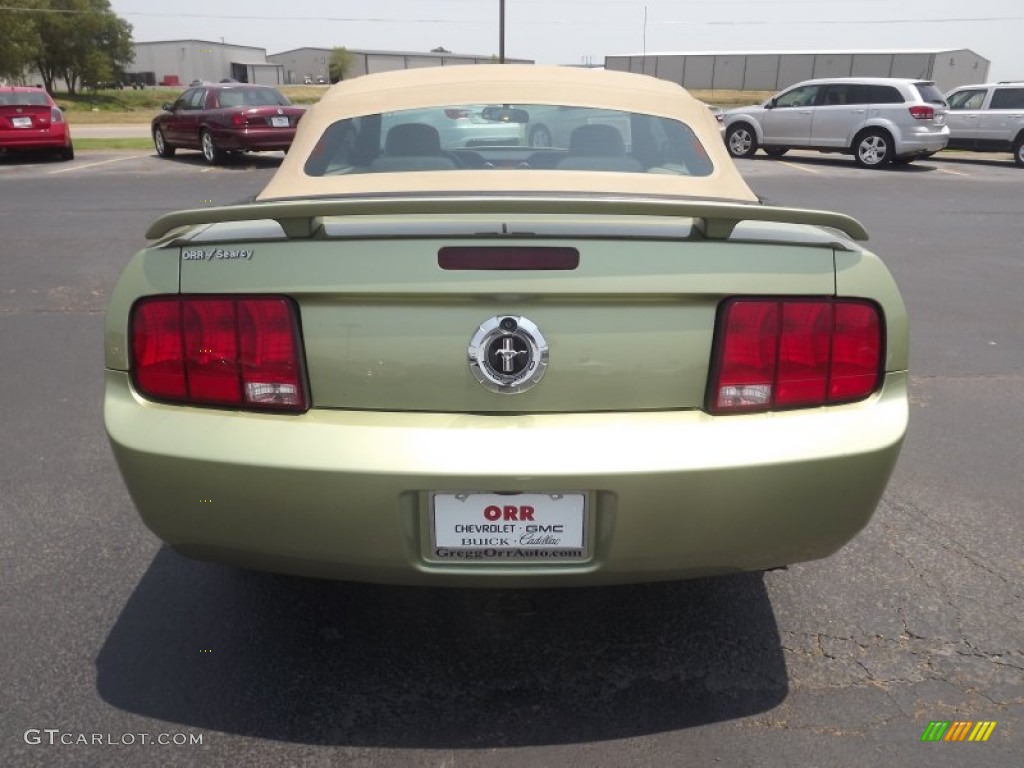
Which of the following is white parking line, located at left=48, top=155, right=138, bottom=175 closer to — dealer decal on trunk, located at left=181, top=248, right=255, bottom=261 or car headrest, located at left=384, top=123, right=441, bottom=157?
car headrest, located at left=384, top=123, right=441, bottom=157

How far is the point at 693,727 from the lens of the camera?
2.23 m

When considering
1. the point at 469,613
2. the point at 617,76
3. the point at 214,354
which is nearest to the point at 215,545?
the point at 214,354

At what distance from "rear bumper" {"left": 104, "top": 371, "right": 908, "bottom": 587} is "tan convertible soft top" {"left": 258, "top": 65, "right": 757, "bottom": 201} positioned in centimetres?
102

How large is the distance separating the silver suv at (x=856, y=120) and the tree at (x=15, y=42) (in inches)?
1868

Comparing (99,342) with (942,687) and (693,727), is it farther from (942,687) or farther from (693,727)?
(942,687)

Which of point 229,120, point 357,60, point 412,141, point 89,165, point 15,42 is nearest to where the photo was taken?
point 412,141

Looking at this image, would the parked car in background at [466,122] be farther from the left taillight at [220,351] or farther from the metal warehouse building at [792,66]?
the metal warehouse building at [792,66]

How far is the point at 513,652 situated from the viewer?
254 cm

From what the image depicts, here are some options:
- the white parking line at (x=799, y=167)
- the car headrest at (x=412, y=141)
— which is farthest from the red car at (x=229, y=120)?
the car headrest at (x=412, y=141)

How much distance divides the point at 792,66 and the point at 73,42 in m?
50.8

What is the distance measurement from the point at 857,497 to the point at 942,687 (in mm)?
693

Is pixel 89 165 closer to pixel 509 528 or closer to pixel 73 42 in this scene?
pixel 509 528

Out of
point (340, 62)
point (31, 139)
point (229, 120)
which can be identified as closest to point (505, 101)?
point (229, 120)

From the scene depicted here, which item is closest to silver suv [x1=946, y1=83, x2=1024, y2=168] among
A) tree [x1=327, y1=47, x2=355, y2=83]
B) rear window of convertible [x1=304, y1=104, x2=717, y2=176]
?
rear window of convertible [x1=304, y1=104, x2=717, y2=176]
